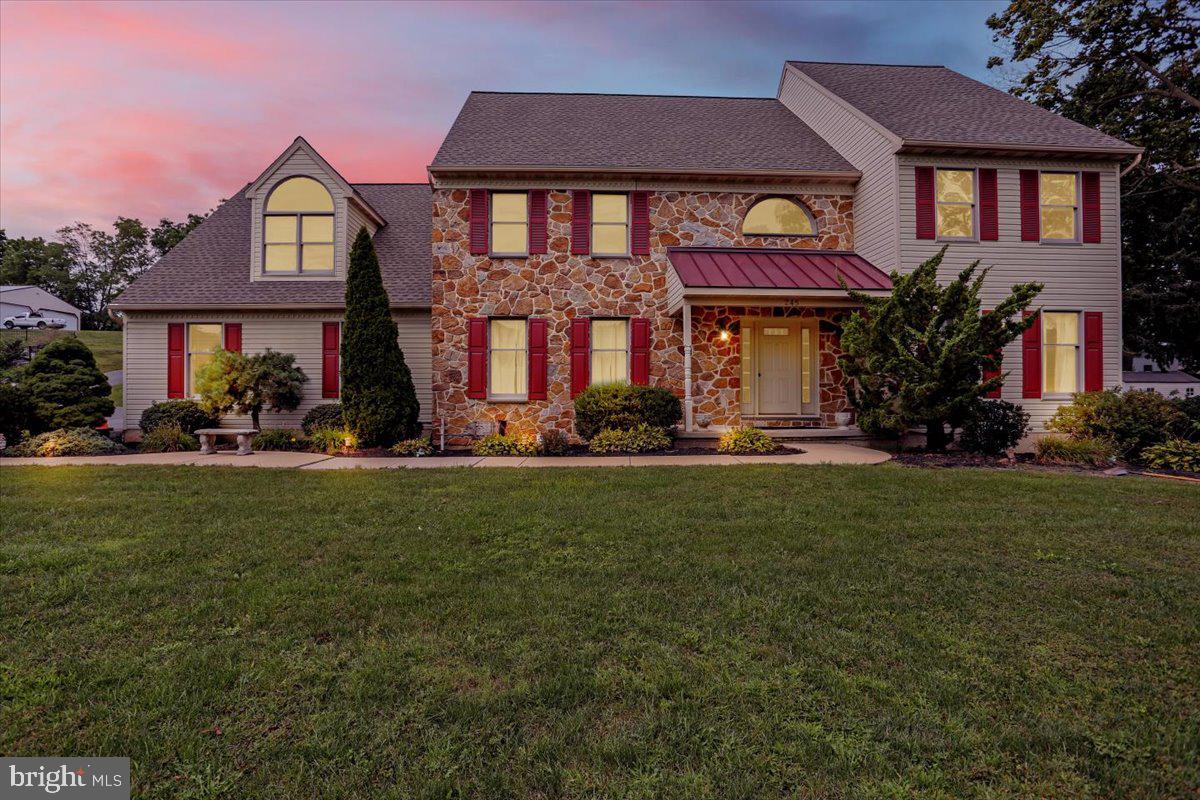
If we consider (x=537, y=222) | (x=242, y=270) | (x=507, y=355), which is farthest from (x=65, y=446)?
(x=537, y=222)

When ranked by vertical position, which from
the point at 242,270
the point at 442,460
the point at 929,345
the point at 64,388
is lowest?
the point at 442,460

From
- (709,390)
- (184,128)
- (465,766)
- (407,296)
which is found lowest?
(465,766)

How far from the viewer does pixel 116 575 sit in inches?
142

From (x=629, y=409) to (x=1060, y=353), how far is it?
32.8ft

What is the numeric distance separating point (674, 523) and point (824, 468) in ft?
12.6

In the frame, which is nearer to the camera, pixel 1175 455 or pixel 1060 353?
pixel 1175 455

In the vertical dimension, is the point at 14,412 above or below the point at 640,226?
below

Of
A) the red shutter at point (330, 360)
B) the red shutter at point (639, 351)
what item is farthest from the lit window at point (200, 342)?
the red shutter at point (639, 351)

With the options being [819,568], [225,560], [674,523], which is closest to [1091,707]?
[819,568]

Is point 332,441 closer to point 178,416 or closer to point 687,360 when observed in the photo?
point 178,416

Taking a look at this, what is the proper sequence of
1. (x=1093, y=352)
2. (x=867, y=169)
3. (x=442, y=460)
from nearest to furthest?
(x=442, y=460) < (x=1093, y=352) < (x=867, y=169)

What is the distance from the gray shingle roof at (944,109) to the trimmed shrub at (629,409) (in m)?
7.68

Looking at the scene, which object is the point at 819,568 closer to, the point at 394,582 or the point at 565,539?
the point at 565,539

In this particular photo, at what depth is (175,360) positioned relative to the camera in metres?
12.8
